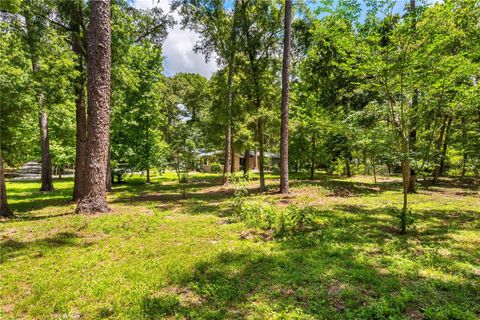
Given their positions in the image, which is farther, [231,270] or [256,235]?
[256,235]

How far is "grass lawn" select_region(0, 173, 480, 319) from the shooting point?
303cm

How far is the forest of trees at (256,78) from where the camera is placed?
566cm

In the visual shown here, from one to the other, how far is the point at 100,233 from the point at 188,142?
6.39m

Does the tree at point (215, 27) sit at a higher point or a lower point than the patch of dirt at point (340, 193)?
higher

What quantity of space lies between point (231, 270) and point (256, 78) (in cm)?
1000

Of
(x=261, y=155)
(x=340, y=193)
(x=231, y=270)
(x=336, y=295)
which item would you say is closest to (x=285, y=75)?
(x=261, y=155)

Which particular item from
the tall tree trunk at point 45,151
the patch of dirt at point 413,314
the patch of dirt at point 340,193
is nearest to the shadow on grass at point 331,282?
the patch of dirt at point 413,314

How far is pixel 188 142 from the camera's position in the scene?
11555 mm

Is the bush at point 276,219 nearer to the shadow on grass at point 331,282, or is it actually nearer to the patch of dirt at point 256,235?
the patch of dirt at point 256,235

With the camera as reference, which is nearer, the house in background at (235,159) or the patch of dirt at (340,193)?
the patch of dirt at (340,193)

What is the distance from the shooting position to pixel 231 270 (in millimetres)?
4004

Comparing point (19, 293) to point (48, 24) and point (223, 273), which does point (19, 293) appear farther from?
point (48, 24)

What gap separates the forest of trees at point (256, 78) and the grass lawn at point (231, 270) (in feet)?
4.47

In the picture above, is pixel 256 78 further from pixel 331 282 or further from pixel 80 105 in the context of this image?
pixel 331 282
